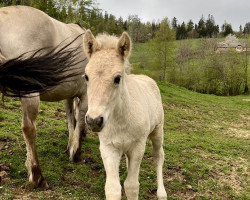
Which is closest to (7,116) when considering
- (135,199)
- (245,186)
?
(135,199)

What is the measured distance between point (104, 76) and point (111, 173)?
3.62 ft

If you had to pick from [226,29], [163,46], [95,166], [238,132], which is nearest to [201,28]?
[226,29]

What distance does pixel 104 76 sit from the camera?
8.71ft

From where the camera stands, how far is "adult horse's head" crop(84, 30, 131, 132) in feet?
8.11

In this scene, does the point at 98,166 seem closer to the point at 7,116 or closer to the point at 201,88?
the point at 7,116

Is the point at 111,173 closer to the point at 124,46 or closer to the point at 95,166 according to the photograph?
the point at 124,46

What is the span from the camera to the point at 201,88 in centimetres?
3688

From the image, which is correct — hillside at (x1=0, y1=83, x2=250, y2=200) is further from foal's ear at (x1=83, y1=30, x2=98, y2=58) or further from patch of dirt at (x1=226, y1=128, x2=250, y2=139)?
foal's ear at (x1=83, y1=30, x2=98, y2=58)

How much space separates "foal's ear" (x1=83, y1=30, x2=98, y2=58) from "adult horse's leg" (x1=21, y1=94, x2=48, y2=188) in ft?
3.54

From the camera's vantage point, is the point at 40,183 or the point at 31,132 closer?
the point at 31,132

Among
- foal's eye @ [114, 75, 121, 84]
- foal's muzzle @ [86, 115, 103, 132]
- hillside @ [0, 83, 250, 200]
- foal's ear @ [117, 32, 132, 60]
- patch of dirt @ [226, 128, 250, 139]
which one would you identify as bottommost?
patch of dirt @ [226, 128, 250, 139]

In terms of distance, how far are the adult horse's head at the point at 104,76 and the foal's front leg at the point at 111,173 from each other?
526 mm

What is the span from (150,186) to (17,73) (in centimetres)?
281

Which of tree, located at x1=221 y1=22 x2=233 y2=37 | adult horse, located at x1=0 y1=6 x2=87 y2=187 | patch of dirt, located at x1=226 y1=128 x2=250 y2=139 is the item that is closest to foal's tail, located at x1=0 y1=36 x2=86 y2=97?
adult horse, located at x1=0 y1=6 x2=87 y2=187
